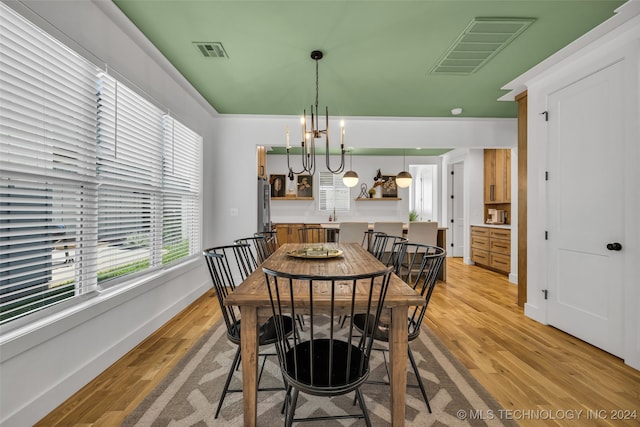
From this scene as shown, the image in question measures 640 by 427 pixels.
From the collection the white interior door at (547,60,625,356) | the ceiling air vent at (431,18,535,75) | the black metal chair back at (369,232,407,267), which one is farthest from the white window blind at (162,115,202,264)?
the white interior door at (547,60,625,356)

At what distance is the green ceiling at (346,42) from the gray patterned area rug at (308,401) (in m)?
2.56

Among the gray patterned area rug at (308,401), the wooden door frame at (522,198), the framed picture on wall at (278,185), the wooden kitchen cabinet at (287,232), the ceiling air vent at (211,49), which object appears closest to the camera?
the gray patterned area rug at (308,401)

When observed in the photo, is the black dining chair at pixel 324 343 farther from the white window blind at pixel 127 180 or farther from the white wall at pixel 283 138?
the white wall at pixel 283 138

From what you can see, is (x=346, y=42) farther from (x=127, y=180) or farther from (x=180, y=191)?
(x=180, y=191)

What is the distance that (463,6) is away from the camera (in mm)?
1982

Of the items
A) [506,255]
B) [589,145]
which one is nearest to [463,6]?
[589,145]

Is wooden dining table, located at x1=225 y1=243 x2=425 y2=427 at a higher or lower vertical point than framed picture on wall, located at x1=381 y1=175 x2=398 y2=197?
lower

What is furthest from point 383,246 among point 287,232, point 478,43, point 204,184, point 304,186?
point 304,186

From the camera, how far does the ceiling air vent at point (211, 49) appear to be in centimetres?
246

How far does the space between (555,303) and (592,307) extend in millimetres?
359

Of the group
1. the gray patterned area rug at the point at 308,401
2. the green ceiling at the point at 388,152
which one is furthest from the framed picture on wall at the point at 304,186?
the gray patterned area rug at the point at 308,401

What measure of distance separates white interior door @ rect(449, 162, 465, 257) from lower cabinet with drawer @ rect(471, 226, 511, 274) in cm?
100

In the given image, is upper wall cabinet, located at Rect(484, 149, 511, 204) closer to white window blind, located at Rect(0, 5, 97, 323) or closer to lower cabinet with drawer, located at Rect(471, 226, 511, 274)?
lower cabinet with drawer, located at Rect(471, 226, 511, 274)

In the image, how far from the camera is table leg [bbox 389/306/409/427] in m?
1.41
